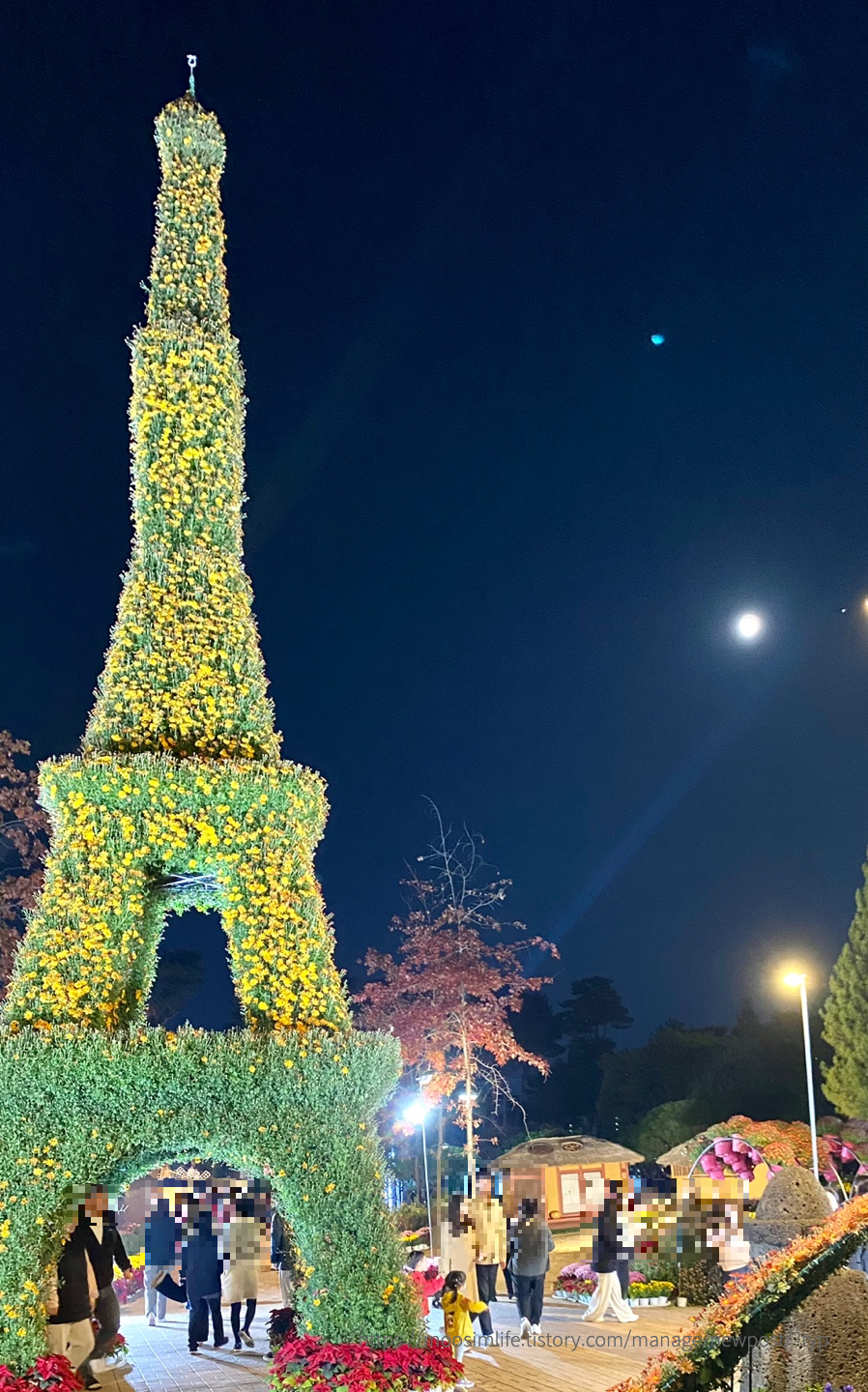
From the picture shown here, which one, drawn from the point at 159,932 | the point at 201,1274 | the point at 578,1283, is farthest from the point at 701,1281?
the point at 159,932

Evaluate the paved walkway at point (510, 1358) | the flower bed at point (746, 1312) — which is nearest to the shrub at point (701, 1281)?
the paved walkway at point (510, 1358)

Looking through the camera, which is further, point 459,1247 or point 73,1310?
point 459,1247

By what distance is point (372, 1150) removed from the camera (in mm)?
8281

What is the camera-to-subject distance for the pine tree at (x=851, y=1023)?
31016mm

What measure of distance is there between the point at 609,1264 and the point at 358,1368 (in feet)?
21.9

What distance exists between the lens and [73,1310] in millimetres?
8500

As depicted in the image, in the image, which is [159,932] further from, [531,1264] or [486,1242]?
[486,1242]

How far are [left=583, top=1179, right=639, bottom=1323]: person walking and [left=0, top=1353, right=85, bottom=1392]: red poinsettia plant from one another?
23.9 feet

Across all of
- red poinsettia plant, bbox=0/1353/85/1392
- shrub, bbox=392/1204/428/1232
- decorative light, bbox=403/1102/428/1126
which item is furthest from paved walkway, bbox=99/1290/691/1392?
shrub, bbox=392/1204/428/1232

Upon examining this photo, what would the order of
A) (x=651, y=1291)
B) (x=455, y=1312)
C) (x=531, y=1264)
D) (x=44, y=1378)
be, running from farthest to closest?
(x=651, y=1291) < (x=531, y=1264) < (x=455, y=1312) < (x=44, y=1378)

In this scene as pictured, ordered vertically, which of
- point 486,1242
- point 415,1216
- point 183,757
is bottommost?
point 415,1216

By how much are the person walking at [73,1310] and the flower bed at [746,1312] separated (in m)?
4.20

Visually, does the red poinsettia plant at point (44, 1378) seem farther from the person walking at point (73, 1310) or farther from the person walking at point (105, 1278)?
the person walking at point (105, 1278)

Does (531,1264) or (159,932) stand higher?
(159,932)
